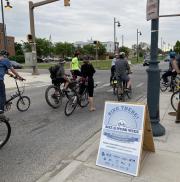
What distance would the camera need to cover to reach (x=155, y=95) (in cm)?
566

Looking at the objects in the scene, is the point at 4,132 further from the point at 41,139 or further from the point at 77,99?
the point at 77,99

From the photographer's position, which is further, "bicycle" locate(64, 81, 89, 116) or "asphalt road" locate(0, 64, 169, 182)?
"bicycle" locate(64, 81, 89, 116)

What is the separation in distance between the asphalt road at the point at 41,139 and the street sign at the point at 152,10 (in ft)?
9.31

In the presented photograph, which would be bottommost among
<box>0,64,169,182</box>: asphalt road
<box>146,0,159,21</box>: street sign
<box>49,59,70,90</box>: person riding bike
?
<box>0,64,169,182</box>: asphalt road

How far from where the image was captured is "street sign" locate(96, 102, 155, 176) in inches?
165

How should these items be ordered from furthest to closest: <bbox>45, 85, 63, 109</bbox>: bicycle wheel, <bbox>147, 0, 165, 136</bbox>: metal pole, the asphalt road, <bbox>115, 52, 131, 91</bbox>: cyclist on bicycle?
<bbox>115, 52, 131, 91</bbox>: cyclist on bicycle
<bbox>45, 85, 63, 109</bbox>: bicycle wheel
<bbox>147, 0, 165, 136</bbox>: metal pole
the asphalt road

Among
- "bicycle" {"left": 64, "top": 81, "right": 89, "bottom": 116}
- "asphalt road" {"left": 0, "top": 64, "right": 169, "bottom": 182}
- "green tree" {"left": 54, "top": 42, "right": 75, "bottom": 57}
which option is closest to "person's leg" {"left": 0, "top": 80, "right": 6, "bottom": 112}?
"asphalt road" {"left": 0, "top": 64, "right": 169, "bottom": 182}

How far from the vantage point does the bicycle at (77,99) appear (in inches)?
339

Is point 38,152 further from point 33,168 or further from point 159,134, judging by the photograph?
point 159,134

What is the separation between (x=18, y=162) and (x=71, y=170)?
1.07 meters

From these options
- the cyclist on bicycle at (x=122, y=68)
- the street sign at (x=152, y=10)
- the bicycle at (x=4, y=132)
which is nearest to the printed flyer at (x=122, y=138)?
the street sign at (x=152, y=10)

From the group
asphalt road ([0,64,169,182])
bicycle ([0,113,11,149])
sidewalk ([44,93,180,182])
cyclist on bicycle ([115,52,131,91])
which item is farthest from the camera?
cyclist on bicycle ([115,52,131,91])

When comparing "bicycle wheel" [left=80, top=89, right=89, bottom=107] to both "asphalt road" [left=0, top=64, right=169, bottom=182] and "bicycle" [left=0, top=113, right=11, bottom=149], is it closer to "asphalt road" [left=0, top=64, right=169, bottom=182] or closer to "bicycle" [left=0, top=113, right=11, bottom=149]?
"asphalt road" [left=0, top=64, right=169, bottom=182]

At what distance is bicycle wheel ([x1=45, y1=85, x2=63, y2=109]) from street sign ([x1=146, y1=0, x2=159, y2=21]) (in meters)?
4.86
